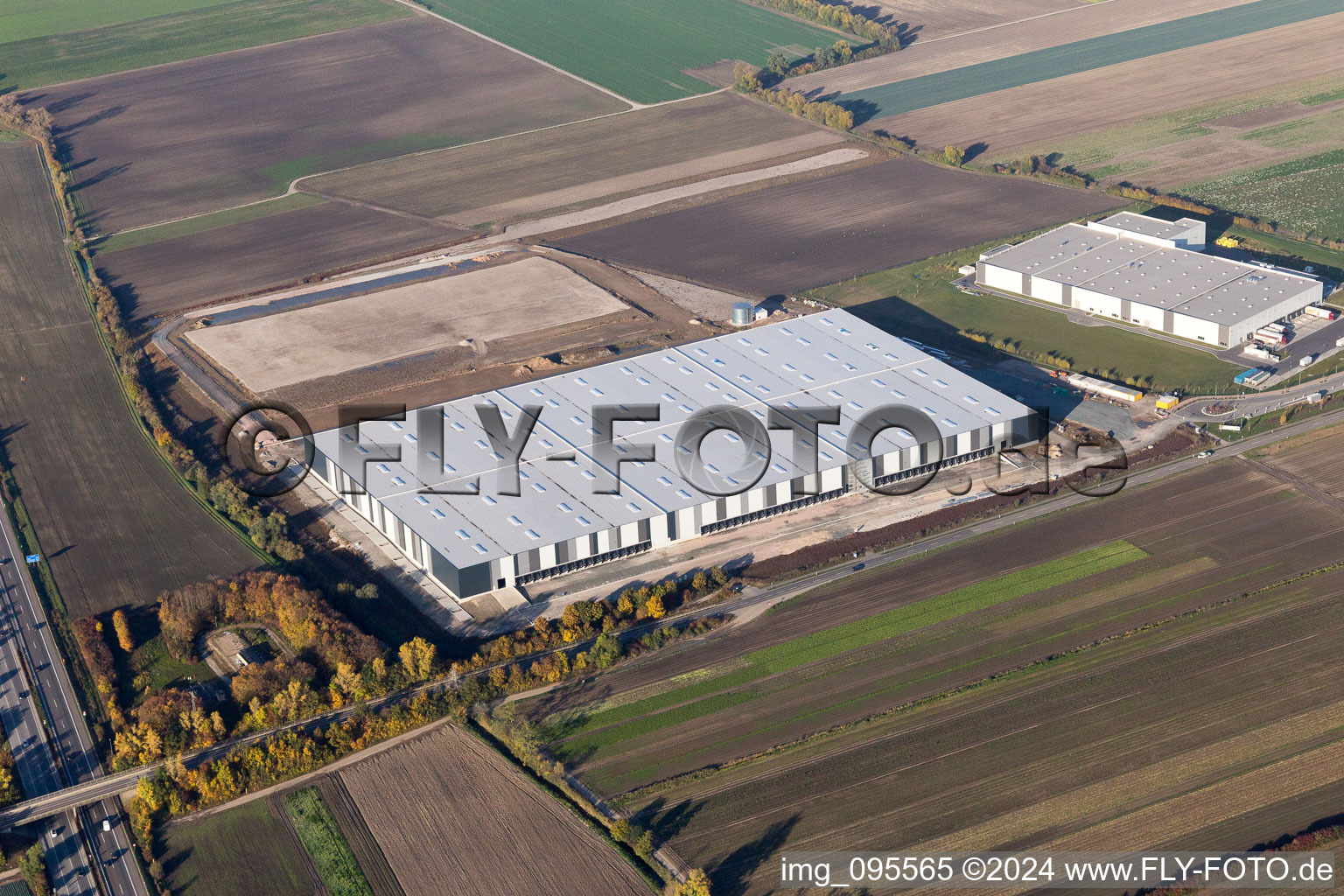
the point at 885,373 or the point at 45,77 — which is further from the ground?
the point at 45,77

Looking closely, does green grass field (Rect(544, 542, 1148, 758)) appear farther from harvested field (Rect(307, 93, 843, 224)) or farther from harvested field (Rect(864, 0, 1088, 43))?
harvested field (Rect(864, 0, 1088, 43))

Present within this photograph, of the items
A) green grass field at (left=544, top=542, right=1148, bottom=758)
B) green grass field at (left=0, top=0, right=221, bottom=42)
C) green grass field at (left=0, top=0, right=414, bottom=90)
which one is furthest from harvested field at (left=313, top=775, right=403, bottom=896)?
green grass field at (left=0, top=0, right=221, bottom=42)

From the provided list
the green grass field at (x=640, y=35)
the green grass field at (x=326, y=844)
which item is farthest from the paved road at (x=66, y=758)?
the green grass field at (x=640, y=35)

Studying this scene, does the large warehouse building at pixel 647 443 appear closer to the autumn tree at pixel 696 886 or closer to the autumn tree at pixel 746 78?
the autumn tree at pixel 696 886

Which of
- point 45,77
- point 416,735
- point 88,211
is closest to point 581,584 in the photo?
point 416,735

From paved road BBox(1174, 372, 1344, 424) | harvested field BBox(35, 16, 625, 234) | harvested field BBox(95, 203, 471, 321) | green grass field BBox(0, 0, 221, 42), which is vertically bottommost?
paved road BBox(1174, 372, 1344, 424)

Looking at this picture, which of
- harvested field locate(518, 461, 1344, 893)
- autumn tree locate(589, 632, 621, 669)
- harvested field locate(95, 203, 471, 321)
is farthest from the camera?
harvested field locate(95, 203, 471, 321)

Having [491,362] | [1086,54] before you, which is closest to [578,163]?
[491,362]

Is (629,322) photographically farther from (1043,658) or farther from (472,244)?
(1043,658)
